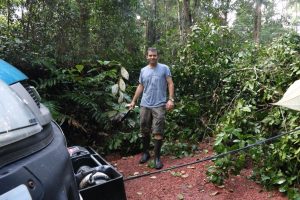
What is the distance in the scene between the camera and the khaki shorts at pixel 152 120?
5.25m

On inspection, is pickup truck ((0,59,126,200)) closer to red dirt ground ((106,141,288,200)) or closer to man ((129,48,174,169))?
red dirt ground ((106,141,288,200))

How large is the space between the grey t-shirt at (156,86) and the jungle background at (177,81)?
1.04 meters

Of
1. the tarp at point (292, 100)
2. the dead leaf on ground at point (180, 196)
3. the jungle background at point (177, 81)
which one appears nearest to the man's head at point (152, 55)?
the jungle background at point (177, 81)

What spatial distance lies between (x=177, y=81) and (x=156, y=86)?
2.24m

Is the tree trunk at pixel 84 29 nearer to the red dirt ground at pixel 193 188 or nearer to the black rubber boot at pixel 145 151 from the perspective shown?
the black rubber boot at pixel 145 151

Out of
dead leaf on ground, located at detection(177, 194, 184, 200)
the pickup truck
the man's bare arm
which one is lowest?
dead leaf on ground, located at detection(177, 194, 184, 200)

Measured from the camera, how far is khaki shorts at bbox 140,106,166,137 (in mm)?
5254

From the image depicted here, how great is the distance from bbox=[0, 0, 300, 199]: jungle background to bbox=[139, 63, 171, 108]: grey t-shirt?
1.04 m

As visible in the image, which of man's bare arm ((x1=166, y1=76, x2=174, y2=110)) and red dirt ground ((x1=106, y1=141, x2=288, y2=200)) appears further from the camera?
man's bare arm ((x1=166, y1=76, x2=174, y2=110))

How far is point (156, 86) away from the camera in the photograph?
526 centimetres

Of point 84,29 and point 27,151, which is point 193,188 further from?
point 84,29

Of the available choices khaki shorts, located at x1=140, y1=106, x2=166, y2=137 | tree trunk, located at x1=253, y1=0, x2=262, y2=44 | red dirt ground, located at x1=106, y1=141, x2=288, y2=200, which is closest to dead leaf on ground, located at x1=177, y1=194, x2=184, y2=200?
red dirt ground, located at x1=106, y1=141, x2=288, y2=200

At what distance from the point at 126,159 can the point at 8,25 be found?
4326mm

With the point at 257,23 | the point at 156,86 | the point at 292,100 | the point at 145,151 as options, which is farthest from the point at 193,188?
the point at 257,23
